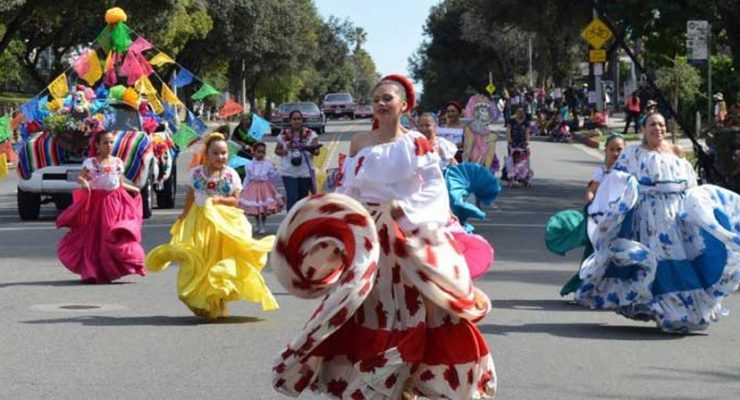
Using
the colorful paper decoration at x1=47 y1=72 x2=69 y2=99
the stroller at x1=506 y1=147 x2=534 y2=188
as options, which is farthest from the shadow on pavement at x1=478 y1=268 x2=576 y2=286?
the stroller at x1=506 y1=147 x2=534 y2=188

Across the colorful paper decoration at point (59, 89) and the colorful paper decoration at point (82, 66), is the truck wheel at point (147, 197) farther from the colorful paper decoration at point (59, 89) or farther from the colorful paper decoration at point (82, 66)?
the colorful paper decoration at point (82, 66)

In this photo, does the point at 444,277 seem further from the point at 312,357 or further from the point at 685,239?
the point at 685,239

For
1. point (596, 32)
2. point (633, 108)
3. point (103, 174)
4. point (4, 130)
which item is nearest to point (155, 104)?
point (4, 130)

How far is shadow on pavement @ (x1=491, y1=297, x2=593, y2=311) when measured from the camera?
1397cm

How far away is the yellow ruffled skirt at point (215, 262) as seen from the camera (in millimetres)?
12844

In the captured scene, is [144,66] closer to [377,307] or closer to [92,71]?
[92,71]

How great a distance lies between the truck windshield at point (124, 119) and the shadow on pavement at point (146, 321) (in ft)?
38.6

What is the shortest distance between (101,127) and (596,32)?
1683 cm

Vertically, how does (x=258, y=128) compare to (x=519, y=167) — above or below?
above

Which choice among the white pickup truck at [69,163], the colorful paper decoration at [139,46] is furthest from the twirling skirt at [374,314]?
the colorful paper decoration at [139,46]

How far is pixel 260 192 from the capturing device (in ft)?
72.1

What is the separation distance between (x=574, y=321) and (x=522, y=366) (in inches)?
95.9

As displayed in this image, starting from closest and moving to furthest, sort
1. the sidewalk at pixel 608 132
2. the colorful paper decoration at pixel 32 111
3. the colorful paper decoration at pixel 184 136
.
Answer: the colorful paper decoration at pixel 32 111, the colorful paper decoration at pixel 184 136, the sidewalk at pixel 608 132

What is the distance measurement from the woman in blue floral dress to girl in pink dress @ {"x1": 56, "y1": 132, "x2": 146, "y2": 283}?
520 cm
